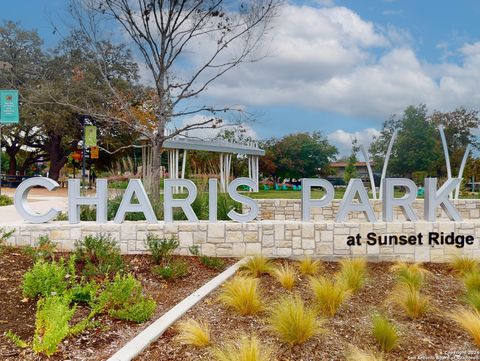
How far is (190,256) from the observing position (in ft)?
24.9

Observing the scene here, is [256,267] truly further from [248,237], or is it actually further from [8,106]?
[8,106]

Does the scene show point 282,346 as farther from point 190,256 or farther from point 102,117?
point 102,117

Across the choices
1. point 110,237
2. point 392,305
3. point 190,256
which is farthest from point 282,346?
point 110,237

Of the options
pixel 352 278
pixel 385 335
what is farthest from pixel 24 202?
pixel 385 335

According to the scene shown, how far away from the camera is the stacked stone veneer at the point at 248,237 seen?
768 centimetres

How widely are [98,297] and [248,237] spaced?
315 centimetres

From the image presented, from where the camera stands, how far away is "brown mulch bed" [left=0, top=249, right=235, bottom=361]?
4.03 meters

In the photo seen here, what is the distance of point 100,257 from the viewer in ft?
21.2

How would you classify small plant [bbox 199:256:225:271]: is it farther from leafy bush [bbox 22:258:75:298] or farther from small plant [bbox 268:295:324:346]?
small plant [bbox 268:295:324:346]

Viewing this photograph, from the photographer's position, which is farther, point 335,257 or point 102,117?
point 102,117

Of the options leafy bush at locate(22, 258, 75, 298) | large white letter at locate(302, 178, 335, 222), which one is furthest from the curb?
large white letter at locate(302, 178, 335, 222)

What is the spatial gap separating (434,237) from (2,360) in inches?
259

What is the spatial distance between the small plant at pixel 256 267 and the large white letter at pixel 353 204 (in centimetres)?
179

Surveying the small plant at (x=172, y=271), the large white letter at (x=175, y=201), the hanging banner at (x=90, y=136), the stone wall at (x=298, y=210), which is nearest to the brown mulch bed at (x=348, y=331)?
the small plant at (x=172, y=271)
